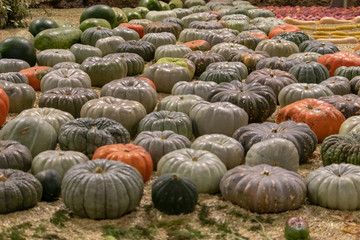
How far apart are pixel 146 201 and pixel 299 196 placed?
1.38 m

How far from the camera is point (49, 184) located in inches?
209

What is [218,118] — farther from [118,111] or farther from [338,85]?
[338,85]

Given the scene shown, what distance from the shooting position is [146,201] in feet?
17.8

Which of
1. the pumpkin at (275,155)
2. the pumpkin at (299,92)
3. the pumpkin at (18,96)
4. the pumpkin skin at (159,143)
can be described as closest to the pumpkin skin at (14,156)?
the pumpkin skin at (159,143)

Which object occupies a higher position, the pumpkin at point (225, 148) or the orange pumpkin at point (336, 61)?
the pumpkin at point (225, 148)

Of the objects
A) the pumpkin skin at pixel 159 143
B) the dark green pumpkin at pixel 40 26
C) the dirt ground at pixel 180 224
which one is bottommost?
the dark green pumpkin at pixel 40 26

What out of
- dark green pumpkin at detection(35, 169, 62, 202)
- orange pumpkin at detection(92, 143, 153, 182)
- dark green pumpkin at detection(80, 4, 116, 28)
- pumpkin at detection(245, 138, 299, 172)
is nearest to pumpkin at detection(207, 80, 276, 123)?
pumpkin at detection(245, 138, 299, 172)

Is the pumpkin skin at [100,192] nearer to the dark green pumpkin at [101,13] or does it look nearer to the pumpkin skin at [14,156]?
the pumpkin skin at [14,156]

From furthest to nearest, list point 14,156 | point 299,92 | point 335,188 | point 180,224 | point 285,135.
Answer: point 299,92 → point 285,135 → point 14,156 → point 335,188 → point 180,224

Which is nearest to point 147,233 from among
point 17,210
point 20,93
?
point 17,210

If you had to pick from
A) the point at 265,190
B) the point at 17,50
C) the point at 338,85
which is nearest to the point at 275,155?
the point at 265,190

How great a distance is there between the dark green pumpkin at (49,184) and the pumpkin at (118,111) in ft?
5.58

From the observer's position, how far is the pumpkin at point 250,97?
7.38 meters

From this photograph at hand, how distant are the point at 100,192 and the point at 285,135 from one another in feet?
7.54
